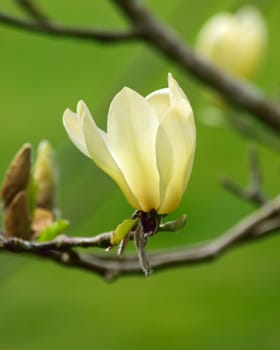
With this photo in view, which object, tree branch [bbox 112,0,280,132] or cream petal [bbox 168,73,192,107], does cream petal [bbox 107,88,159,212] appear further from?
tree branch [bbox 112,0,280,132]

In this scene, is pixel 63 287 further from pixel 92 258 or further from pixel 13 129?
pixel 92 258

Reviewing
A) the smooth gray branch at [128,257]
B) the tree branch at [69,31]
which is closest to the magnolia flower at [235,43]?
the tree branch at [69,31]

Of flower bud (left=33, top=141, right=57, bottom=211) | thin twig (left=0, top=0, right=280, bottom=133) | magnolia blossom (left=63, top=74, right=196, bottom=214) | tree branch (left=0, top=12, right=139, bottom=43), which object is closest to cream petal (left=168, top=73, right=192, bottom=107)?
magnolia blossom (left=63, top=74, right=196, bottom=214)

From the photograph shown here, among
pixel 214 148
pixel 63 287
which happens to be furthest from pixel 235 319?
pixel 214 148

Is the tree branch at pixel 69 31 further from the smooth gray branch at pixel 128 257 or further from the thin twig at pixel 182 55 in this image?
the smooth gray branch at pixel 128 257

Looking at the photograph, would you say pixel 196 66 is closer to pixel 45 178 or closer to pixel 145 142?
pixel 45 178
